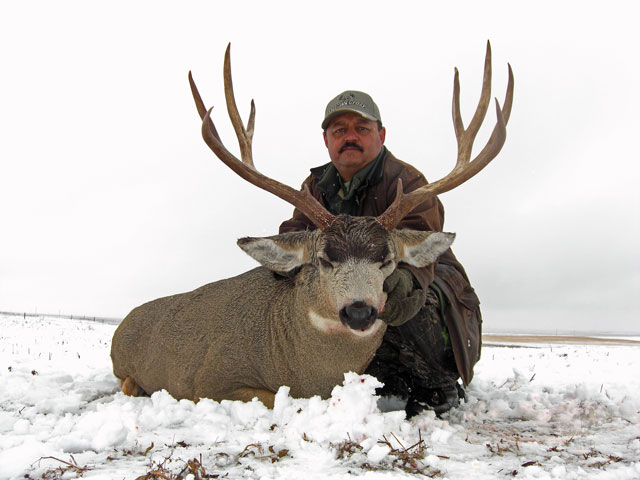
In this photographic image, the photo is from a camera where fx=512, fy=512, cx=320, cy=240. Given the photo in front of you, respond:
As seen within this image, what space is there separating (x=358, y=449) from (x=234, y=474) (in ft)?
2.25

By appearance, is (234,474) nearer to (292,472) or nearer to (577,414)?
(292,472)

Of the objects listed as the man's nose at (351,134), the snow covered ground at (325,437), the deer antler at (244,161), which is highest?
the man's nose at (351,134)

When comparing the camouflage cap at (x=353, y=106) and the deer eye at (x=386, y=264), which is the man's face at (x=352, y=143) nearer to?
the camouflage cap at (x=353, y=106)

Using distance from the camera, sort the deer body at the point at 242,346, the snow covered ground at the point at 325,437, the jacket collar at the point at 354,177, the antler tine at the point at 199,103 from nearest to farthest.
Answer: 1. the snow covered ground at the point at 325,437
2. the deer body at the point at 242,346
3. the antler tine at the point at 199,103
4. the jacket collar at the point at 354,177

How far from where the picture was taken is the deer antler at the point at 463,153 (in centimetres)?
405

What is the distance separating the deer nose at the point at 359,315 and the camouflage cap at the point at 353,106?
2.67 metres

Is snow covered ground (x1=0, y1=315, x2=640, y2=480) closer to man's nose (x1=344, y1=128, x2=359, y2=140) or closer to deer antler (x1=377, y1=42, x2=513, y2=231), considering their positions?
deer antler (x1=377, y1=42, x2=513, y2=231)

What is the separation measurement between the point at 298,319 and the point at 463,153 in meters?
2.17

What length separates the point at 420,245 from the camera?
4117mm

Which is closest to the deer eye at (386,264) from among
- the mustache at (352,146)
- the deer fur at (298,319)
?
the deer fur at (298,319)

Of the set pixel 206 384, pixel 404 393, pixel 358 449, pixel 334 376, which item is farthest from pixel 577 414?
pixel 206 384

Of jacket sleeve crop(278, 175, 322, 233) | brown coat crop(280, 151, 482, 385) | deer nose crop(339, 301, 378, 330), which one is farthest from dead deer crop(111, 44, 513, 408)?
jacket sleeve crop(278, 175, 322, 233)

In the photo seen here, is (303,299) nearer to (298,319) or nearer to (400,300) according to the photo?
(298,319)

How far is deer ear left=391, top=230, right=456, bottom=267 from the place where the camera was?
4090mm
